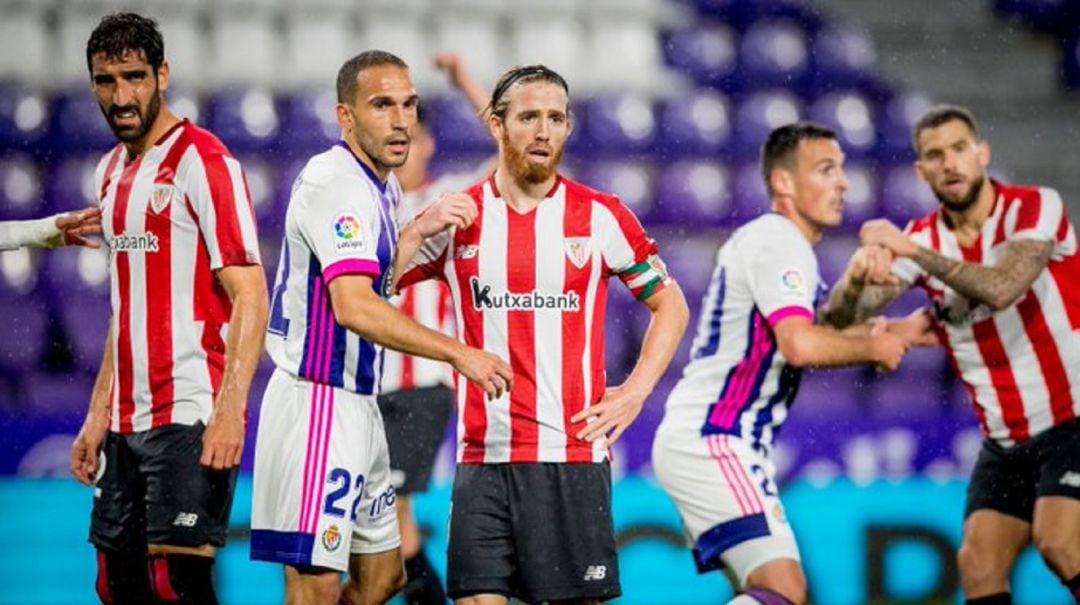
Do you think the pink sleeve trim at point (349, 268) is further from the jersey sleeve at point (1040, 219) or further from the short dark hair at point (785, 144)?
the jersey sleeve at point (1040, 219)

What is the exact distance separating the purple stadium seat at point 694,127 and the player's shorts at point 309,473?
17.1ft

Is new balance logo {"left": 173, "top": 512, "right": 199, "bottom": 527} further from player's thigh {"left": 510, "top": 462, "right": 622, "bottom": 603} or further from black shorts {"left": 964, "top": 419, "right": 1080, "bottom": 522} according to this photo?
black shorts {"left": 964, "top": 419, "right": 1080, "bottom": 522}

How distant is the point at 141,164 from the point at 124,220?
16cm

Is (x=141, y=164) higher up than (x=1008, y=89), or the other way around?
(x=1008, y=89)

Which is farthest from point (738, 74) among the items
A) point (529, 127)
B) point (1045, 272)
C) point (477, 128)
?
point (529, 127)

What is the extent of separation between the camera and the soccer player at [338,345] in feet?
13.1

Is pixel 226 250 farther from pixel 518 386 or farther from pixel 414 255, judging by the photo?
pixel 518 386

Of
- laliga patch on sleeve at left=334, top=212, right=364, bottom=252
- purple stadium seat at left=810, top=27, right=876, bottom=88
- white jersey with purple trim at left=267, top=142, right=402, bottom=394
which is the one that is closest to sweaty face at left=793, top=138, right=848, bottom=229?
white jersey with purple trim at left=267, top=142, right=402, bottom=394

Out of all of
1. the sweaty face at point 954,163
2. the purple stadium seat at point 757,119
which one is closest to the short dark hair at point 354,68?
the sweaty face at point 954,163

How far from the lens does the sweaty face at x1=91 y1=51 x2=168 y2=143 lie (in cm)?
432

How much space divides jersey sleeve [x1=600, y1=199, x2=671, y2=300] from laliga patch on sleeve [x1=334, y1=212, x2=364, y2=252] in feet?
2.16

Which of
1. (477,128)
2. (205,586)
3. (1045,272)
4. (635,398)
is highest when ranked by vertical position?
(477,128)

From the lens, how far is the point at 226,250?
4.19 m

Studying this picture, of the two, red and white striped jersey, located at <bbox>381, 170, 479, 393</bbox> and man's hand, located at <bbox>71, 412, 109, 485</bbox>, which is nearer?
man's hand, located at <bbox>71, 412, 109, 485</bbox>
